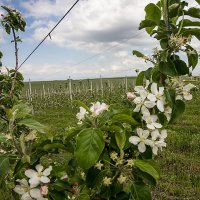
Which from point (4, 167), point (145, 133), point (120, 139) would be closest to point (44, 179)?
point (4, 167)

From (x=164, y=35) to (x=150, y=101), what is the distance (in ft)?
1.04

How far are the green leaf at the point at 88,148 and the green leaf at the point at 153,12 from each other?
1.97ft

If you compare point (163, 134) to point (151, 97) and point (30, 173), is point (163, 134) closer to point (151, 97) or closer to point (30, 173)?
point (151, 97)

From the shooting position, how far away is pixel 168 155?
6035 mm

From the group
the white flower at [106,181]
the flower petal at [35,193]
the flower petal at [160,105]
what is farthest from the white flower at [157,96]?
the flower petal at [35,193]

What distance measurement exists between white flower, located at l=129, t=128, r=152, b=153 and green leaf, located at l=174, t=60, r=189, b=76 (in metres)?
0.31

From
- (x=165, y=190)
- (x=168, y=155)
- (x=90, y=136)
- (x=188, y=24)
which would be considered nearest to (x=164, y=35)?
(x=188, y=24)

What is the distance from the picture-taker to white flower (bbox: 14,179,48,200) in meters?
1.37

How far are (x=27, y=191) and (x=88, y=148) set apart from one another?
14.5 inches

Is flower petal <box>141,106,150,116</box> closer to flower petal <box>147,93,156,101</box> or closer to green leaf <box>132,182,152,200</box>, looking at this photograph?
flower petal <box>147,93,156,101</box>

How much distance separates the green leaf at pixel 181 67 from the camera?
1.50 m

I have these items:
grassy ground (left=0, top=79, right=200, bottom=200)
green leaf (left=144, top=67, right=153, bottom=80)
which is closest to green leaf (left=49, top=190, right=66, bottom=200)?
green leaf (left=144, top=67, right=153, bottom=80)

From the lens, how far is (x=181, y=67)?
150 centimetres

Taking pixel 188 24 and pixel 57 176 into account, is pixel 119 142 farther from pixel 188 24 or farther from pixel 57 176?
pixel 188 24
